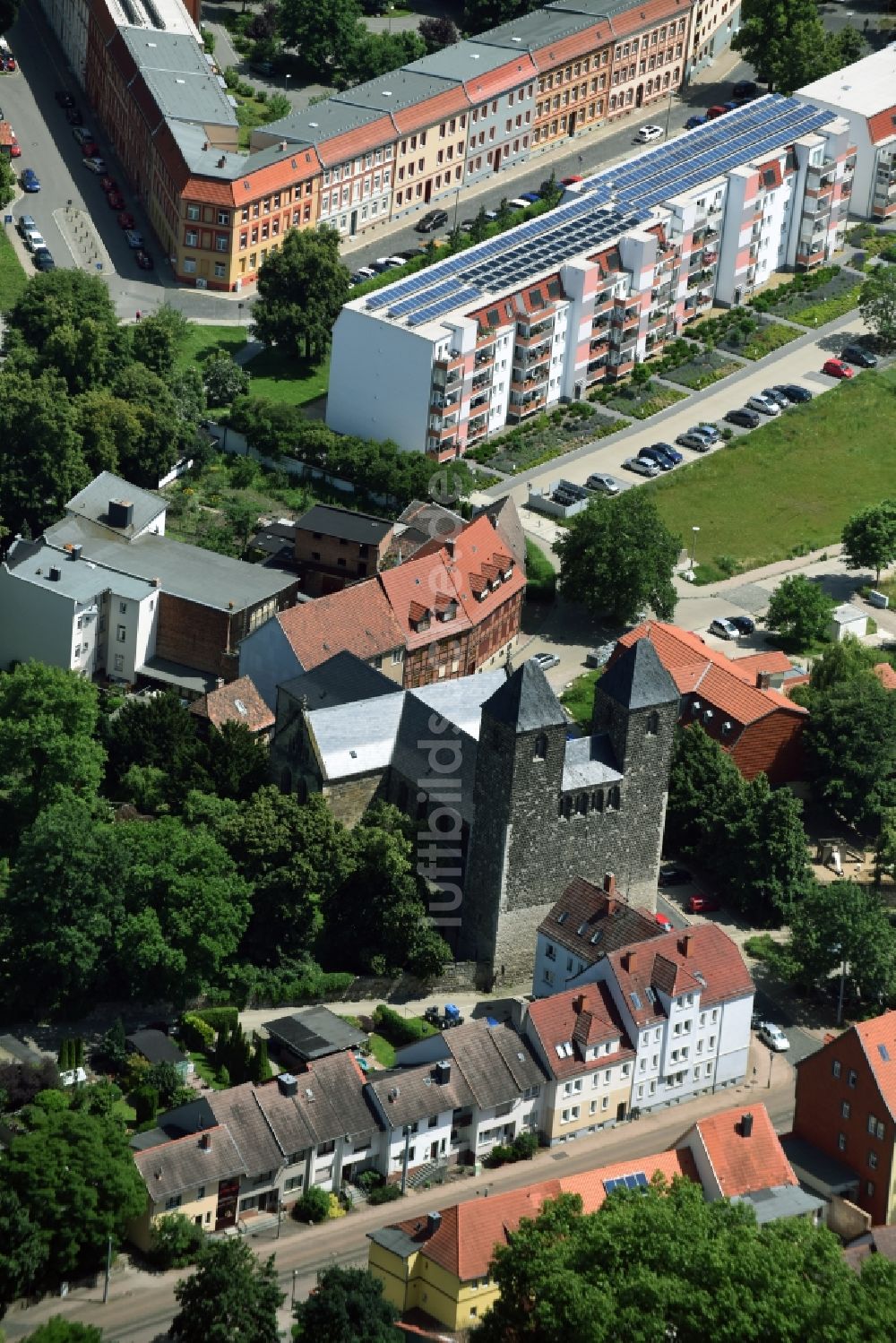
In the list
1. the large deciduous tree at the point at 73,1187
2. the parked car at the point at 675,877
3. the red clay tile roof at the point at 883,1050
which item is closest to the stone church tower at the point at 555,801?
the parked car at the point at 675,877

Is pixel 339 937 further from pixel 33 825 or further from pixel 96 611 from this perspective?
pixel 96 611

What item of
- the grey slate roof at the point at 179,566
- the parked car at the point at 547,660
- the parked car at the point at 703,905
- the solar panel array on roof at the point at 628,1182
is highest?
the grey slate roof at the point at 179,566

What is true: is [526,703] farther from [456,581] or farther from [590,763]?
[456,581]

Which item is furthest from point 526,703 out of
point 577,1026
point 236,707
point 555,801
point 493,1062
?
point 236,707

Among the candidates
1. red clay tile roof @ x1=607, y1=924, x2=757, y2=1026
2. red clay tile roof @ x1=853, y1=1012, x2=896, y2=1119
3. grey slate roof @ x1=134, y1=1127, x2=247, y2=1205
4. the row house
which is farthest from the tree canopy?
red clay tile roof @ x1=607, y1=924, x2=757, y2=1026

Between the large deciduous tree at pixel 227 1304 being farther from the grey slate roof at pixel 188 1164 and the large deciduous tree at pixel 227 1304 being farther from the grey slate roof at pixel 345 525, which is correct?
the grey slate roof at pixel 345 525

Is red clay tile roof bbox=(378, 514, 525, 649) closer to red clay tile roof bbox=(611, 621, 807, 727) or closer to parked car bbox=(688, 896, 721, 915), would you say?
red clay tile roof bbox=(611, 621, 807, 727)
